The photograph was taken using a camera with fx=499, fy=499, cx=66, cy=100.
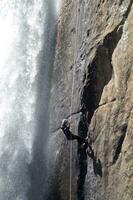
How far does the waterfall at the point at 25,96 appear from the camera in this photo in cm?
1364

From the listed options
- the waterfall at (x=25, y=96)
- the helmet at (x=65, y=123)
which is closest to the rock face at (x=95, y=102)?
the helmet at (x=65, y=123)

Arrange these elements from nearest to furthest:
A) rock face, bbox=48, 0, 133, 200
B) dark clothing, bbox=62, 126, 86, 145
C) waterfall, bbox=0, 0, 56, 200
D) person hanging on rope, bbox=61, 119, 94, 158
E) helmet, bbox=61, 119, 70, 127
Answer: rock face, bbox=48, 0, 133, 200, person hanging on rope, bbox=61, 119, 94, 158, dark clothing, bbox=62, 126, 86, 145, helmet, bbox=61, 119, 70, 127, waterfall, bbox=0, 0, 56, 200

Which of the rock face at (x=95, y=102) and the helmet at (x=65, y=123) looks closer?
the rock face at (x=95, y=102)

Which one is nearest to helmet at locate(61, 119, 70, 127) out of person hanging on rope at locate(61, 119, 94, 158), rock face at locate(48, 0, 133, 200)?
person hanging on rope at locate(61, 119, 94, 158)

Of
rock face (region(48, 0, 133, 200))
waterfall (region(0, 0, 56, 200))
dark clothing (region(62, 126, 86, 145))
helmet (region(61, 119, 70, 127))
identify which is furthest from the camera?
waterfall (region(0, 0, 56, 200))

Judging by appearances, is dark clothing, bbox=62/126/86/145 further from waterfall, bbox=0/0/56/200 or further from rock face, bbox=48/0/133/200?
waterfall, bbox=0/0/56/200

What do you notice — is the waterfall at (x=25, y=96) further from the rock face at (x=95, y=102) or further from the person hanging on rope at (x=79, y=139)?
the person hanging on rope at (x=79, y=139)

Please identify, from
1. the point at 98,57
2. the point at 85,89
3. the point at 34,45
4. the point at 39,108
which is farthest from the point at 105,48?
the point at 34,45

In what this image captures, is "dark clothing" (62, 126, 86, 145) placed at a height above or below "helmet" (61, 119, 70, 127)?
below

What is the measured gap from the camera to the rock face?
926 centimetres

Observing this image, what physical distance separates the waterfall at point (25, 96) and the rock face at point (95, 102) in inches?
34.6

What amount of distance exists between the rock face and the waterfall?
88 centimetres

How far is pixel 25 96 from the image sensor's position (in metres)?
15.1

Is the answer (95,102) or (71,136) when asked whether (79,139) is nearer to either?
(71,136)
